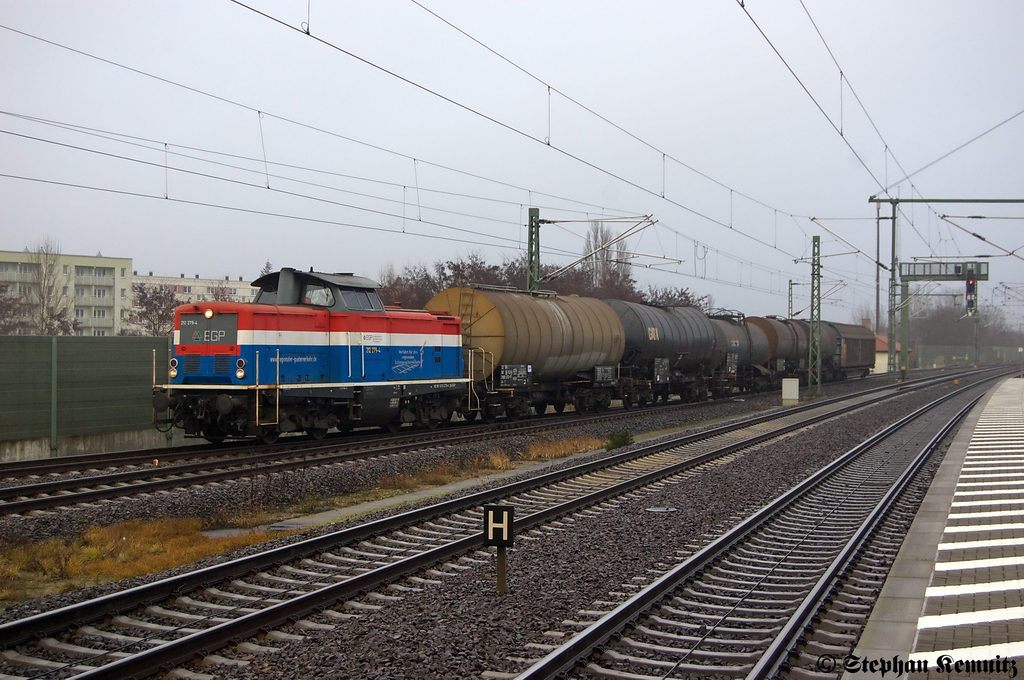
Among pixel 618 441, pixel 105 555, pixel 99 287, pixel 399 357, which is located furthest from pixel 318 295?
pixel 99 287

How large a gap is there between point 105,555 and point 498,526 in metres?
5.15

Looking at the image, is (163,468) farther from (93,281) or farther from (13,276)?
(93,281)

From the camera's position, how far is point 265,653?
6145mm

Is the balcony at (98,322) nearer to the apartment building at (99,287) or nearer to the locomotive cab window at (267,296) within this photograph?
the apartment building at (99,287)

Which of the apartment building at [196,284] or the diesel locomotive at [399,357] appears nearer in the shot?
the diesel locomotive at [399,357]

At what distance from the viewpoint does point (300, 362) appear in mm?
17453

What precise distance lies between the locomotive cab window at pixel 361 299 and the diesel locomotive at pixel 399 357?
1.4 inches

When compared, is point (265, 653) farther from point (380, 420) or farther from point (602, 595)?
point (380, 420)

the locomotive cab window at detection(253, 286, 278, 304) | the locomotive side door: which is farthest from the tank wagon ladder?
the locomotive cab window at detection(253, 286, 278, 304)

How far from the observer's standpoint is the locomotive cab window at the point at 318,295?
18344 mm

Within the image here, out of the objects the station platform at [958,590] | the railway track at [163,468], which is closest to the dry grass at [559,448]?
the railway track at [163,468]

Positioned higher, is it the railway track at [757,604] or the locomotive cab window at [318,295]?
the locomotive cab window at [318,295]

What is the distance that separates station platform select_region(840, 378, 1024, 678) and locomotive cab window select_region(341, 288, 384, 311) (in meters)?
12.4

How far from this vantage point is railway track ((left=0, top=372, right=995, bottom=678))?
19.8ft
